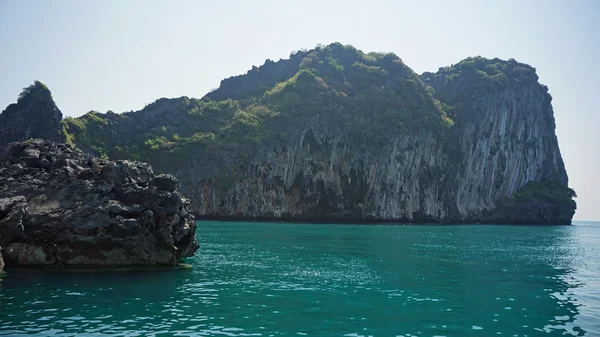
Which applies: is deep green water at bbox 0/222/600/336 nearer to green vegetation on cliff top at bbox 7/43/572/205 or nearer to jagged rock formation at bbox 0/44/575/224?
jagged rock formation at bbox 0/44/575/224

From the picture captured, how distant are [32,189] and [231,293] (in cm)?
1750

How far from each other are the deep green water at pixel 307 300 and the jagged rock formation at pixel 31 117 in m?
82.1

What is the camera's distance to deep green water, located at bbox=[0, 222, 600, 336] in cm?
1620

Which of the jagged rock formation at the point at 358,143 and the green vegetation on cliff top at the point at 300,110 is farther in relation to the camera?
the green vegetation on cliff top at the point at 300,110

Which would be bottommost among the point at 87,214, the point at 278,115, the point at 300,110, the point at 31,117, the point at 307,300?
the point at 307,300

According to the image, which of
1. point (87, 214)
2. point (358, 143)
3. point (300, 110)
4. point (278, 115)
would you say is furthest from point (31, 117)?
point (87, 214)

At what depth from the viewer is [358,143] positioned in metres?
115

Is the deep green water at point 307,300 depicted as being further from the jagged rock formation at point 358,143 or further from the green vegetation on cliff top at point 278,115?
the green vegetation on cliff top at point 278,115

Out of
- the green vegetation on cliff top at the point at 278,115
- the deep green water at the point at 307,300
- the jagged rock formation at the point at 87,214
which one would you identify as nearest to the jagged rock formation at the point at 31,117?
the green vegetation on cliff top at the point at 278,115

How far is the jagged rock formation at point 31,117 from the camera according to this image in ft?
320

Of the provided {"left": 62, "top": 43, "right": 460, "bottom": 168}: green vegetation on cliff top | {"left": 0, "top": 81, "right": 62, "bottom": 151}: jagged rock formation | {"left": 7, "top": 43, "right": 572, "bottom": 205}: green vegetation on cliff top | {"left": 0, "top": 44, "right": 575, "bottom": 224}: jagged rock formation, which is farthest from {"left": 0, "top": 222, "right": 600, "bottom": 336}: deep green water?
{"left": 62, "top": 43, "right": 460, "bottom": 168}: green vegetation on cliff top

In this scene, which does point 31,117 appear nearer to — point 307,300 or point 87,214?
point 87,214

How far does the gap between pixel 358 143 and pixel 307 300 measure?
96.0m

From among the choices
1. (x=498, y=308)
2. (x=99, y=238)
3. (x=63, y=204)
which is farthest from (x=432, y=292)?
(x=63, y=204)
